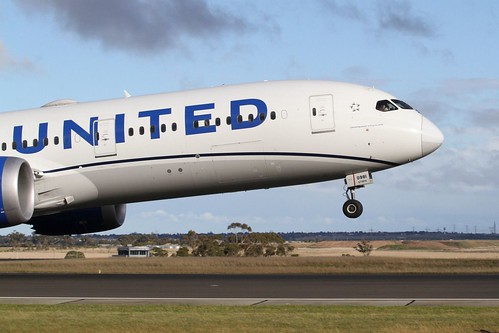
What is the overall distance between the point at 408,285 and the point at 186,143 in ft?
31.6

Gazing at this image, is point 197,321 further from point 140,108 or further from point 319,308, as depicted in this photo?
point 140,108

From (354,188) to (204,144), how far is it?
555cm

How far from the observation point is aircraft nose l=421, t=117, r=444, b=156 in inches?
1158

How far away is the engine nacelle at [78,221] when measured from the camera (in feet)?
125

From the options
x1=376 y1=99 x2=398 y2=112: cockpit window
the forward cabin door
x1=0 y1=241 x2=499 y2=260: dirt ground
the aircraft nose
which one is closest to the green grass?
the aircraft nose

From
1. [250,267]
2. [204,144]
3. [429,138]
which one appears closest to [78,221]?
[250,267]

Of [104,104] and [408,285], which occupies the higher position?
[104,104]

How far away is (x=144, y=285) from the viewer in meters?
28.0

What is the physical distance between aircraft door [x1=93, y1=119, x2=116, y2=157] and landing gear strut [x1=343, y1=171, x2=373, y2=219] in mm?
8689

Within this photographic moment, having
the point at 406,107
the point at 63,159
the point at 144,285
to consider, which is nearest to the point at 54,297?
the point at 144,285

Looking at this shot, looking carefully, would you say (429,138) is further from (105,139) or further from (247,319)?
(247,319)

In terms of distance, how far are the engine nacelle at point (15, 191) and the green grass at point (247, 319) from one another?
1104cm

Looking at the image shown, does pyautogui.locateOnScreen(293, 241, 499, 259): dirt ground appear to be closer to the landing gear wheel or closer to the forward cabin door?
the landing gear wheel

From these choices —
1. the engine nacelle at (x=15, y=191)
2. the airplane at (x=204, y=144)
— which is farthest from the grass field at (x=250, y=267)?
the engine nacelle at (x=15, y=191)
